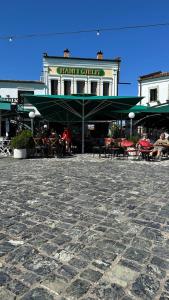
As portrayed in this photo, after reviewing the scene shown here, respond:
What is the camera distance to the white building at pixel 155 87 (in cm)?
3131

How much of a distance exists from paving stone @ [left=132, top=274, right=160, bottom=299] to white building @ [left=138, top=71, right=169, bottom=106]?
29452 mm

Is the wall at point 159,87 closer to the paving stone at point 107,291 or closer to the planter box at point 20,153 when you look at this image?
the planter box at point 20,153

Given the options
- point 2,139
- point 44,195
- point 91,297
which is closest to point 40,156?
point 2,139

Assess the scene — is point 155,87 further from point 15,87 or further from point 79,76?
point 15,87

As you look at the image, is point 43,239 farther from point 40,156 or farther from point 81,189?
point 40,156

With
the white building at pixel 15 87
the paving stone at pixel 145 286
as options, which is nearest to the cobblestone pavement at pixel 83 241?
the paving stone at pixel 145 286

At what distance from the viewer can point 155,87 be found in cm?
3219

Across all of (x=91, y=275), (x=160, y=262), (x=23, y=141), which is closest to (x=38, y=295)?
(x=91, y=275)

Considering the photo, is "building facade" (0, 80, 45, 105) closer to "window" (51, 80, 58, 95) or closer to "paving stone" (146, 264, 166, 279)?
"window" (51, 80, 58, 95)

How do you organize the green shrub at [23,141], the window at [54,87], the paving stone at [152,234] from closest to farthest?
the paving stone at [152,234] → the green shrub at [23,141] → the window at [54,87]

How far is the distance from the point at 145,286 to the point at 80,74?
29196 mm

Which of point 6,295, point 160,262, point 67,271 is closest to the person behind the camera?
point 6,295

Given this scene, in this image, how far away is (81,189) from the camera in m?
6.92

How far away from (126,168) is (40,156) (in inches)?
200
